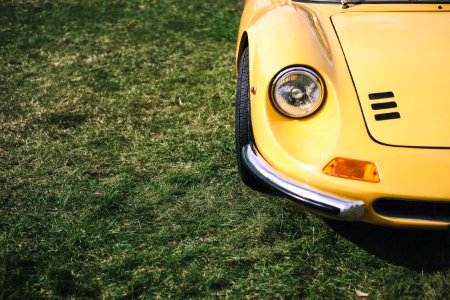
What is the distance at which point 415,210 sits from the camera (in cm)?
213

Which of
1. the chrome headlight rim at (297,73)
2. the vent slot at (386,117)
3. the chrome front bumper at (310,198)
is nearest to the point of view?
the chrome front bumper at (310,198)

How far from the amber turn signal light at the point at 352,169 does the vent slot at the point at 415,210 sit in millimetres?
107

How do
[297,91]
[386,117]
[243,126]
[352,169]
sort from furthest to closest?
[243,126], [297,91], [386,117], [352,169]

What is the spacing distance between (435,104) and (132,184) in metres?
1.57

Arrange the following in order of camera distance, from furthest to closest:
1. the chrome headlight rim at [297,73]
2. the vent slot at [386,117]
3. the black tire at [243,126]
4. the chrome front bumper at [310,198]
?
the black tire at [243,126] < the chrome headlight rim at [297,73] < the vent slot at [386,117] < the chrome front bumper at [310,198]

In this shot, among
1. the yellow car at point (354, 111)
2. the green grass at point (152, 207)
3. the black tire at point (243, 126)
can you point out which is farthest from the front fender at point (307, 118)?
the green grass at point (152, 207)

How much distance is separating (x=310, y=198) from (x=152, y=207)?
94 centimetres

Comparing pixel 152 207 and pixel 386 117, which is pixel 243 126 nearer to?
pixel 152 207

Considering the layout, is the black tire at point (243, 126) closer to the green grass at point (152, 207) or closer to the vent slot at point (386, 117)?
the green grass at point (152, 207)

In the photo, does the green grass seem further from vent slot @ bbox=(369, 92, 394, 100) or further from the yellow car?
vent slot @ bbox=(369, 92, 394, 100)

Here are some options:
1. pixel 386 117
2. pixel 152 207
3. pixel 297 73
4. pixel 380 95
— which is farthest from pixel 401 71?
pixel 152 207

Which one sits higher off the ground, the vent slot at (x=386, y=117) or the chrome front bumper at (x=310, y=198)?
the vent slot at (x=386, y=117)

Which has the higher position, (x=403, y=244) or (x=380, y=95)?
(x=380, y=95)

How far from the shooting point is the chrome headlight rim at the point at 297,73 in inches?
91.4
